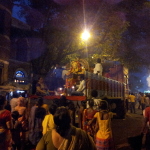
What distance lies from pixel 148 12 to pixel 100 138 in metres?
15.8

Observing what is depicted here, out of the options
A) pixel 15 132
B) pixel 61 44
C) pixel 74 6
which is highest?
pixel 74 6

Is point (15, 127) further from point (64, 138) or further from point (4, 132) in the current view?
point (64, 138)

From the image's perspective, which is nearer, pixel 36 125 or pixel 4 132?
pixel 4 132

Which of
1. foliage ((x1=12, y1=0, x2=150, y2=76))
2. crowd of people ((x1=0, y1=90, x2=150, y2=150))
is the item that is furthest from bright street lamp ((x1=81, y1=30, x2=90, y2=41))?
crowd of people ((x1=0, y1=90, x2=150, y2=150))

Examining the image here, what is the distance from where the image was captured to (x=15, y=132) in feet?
17.7

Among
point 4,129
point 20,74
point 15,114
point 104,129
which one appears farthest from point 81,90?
point 20,74

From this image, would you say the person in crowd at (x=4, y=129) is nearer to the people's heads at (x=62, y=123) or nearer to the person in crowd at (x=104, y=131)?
the person in crowd at (x=104, y=131)

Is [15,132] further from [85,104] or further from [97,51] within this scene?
[97,51]

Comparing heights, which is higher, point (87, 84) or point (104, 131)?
point (87, 84)

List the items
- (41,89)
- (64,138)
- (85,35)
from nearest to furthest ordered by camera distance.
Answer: (64,138) < (41,89) < (85,35)

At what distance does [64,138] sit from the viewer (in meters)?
2.35

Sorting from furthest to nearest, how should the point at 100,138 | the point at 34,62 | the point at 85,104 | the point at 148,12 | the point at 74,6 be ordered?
1. the point at 148,12
2. the point at 34,62
3. the point at 74,6
4. the point at 85,104
5. the point at 100,138

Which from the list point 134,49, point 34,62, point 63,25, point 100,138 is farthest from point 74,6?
point 100,138

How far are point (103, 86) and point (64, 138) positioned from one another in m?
8.33
